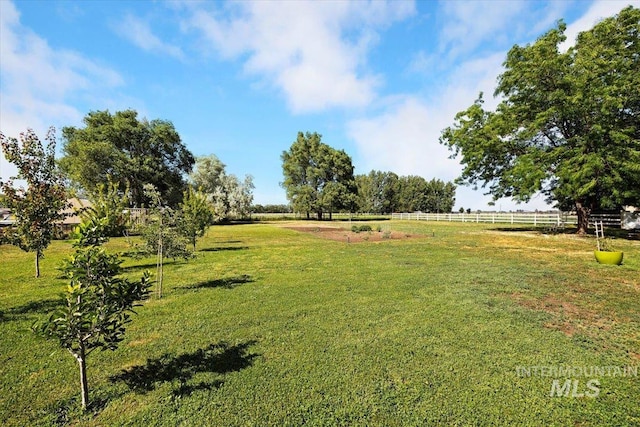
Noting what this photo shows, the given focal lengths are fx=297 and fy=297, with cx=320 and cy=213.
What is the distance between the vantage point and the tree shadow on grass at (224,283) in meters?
8.27

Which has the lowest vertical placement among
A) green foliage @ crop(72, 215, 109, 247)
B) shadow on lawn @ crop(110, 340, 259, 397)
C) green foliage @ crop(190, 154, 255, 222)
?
shadow on lawn @ crop(110, 340, 259, 397)

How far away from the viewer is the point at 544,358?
4.05 m

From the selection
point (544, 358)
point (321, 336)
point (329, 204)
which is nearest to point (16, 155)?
point (321, 336)

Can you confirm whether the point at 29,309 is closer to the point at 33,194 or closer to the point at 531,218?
the point at 33,194

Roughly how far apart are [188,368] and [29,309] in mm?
5046

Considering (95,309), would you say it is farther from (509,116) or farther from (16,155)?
(509,116)

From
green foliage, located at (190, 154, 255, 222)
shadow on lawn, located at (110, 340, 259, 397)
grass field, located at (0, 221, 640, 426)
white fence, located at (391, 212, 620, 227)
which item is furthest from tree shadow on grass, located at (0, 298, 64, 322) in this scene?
green foliage, located at (190, 154, 255, 222)

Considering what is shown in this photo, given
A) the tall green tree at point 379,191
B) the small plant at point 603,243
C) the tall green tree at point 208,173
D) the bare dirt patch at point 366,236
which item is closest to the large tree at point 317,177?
the tall green tree at point 208,173

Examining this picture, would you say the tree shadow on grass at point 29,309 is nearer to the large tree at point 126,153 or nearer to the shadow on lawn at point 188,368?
the shadow on lawn at point 188,368

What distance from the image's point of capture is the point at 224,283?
8617 millimetres

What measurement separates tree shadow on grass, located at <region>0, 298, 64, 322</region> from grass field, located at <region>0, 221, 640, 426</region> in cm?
5

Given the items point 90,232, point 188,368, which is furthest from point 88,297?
point 188,368

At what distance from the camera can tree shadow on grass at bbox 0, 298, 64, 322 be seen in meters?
5.92

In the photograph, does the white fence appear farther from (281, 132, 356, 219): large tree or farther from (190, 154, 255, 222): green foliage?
(190, 154, 255, 222): green foliage
